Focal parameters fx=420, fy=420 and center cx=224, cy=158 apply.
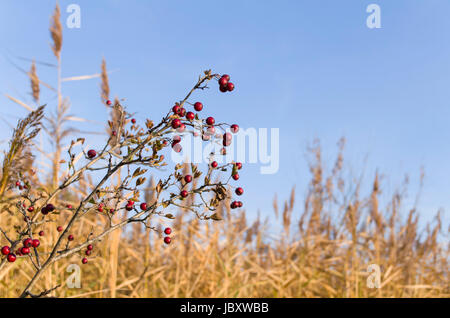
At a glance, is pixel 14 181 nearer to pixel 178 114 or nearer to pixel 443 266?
pixel 178 114

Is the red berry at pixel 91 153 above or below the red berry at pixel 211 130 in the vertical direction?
below

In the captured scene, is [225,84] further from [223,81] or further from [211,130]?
[211,130]

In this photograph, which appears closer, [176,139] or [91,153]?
[176,139]

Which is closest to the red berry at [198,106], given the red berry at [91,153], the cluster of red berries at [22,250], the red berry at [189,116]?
the red berry at [189,116]

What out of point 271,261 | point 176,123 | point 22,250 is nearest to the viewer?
point 176,123

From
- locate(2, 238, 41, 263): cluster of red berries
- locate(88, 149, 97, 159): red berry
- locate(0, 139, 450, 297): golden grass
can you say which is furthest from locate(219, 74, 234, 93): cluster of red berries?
locate(0, 139, 450, 297): golden grass

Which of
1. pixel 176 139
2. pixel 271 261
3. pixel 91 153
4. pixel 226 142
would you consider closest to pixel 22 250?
pixel 91 153

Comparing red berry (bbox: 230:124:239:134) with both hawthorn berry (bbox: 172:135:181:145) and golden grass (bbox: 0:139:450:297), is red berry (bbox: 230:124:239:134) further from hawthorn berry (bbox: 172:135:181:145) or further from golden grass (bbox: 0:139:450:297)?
golden grass (bbox: 0:139:450:297)

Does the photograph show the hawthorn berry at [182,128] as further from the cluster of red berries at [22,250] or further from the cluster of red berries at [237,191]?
the cluster of red berries at [22,250]

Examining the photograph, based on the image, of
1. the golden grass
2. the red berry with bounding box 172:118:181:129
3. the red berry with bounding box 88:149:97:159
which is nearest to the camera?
the red berry with bounding box 172:118:181:129
